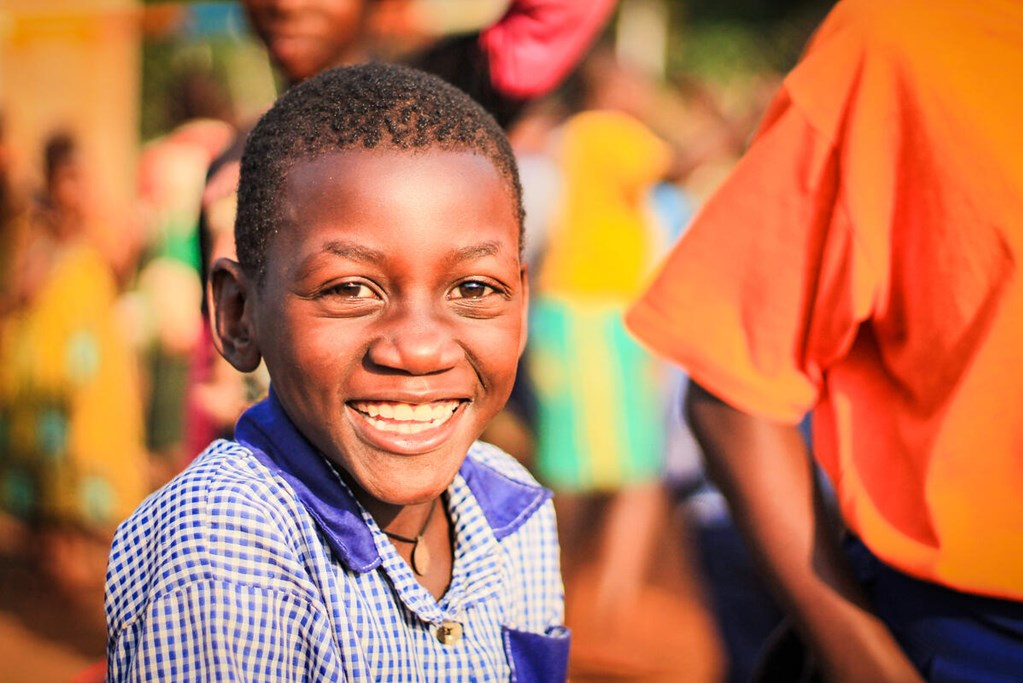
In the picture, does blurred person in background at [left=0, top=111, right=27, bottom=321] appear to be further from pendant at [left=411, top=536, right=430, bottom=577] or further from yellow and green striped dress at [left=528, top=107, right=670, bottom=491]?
pendant at [left=411, top=536, right=430, bottom=577]

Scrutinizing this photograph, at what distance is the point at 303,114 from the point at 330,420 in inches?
16.1

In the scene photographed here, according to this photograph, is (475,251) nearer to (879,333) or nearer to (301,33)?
(879,333)

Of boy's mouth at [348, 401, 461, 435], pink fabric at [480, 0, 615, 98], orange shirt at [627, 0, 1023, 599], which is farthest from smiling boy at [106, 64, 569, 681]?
pink fabric at [480, 0, 615, 98]

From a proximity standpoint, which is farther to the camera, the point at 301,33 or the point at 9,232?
the point at 9,232

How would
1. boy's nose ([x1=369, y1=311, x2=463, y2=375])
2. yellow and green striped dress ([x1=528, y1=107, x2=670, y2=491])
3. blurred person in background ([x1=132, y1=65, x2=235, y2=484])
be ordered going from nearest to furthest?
boy's nose ([x1=369, y1=311, x2=463, y2=375])
yellow and green striped dress ([x1=528, y1=107, x2=670, y2=491])
blurred person in background ([x1=132, y1=65, x2=235, y2=484])

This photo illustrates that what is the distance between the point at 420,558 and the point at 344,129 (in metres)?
0.61

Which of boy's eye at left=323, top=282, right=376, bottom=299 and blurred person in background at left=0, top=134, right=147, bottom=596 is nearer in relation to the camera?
boy's eye at left=323, top=282, right=376, bottom=299

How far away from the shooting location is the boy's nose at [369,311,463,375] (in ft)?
3.83

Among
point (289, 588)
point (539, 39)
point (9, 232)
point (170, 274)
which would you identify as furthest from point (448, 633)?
point (9, 232)

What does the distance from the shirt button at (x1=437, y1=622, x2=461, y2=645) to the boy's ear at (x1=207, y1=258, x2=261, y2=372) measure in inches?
17.1

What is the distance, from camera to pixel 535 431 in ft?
9.83

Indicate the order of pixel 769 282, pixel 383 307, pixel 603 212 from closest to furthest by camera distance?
pixel 383 307 → pixel 769 282 → pixel 603 212

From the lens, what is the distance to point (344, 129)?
4.02 ft

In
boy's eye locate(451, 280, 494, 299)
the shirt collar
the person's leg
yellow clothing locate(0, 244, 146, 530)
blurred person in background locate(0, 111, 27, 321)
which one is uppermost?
boy's eye locate(451, 280, 494, 299)
